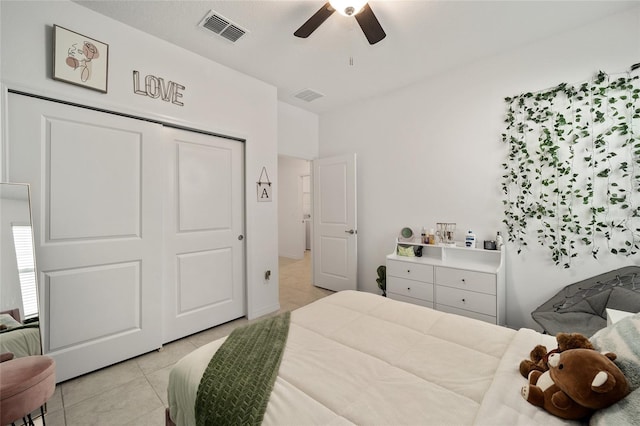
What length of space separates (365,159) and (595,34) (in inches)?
94.2

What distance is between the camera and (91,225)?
2.06 m

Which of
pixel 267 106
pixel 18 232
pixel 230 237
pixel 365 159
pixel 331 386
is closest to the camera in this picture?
pixel 331 386

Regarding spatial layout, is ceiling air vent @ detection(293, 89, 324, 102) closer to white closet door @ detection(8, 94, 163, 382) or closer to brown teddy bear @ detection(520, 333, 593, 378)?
white closet door @ detection(8, 94, 163, 382)

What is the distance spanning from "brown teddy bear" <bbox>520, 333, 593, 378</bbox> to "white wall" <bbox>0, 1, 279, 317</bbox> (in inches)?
101

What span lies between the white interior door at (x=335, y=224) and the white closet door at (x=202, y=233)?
54.5 inches

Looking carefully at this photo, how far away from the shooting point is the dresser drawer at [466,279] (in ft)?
7.94

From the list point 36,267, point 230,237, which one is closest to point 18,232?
point 36,267

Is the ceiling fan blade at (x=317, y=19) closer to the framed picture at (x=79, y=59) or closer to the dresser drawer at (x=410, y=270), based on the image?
the framed picture at (x=79, y=59)

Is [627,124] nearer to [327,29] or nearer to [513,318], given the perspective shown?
[513,318]

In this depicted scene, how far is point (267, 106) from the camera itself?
10.5 ft

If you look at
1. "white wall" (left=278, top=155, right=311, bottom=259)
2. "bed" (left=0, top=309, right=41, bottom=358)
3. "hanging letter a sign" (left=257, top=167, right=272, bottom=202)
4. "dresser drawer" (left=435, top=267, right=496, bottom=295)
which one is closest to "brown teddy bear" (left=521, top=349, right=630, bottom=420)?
"dresser drawer" (left=435, top=267, right=496, bottom=295)

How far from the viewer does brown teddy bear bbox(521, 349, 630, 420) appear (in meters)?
0.75

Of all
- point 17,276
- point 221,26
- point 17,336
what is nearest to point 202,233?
point 17,276

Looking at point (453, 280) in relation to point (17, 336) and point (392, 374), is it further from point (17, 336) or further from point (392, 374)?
point (17, 336)
